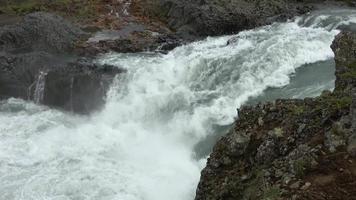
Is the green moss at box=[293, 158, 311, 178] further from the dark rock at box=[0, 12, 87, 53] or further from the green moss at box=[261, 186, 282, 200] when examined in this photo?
the dark rock at box=[0, 12, 87, 53]

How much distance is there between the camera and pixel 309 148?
969 centimetres

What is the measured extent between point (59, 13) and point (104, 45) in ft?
17.9

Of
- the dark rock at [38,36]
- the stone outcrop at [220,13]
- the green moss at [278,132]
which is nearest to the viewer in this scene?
the green moss at [278,132]

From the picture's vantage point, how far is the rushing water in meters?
15.8

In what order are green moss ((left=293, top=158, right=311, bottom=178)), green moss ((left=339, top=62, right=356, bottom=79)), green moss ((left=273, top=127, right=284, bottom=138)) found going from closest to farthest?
green moss ((left=293, top=158, right=311, bottom=178))
green moss ((left=273, top=127, right=284, bottom=138))
green moss ((left=339, top=62, right=356, bottom=79))

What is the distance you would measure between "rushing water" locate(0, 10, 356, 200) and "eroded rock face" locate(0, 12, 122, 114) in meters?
0.64

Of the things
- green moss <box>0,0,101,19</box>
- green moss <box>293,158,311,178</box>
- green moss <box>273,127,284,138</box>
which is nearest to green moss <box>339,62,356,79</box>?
green moss <box>273,127,284,138</box>

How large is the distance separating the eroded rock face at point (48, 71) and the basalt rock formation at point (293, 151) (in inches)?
450

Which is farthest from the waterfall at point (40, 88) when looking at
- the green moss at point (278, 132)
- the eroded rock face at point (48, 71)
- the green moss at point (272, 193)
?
the green moss at point (272, 193)

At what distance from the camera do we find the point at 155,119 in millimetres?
20062

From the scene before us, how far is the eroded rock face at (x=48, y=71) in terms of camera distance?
2233 cm

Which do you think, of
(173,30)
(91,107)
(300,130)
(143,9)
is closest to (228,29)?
(173,30)

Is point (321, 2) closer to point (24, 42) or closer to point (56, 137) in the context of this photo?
point (24, 42)

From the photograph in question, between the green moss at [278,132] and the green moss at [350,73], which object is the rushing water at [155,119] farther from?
the green moss at [350,73]
